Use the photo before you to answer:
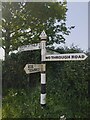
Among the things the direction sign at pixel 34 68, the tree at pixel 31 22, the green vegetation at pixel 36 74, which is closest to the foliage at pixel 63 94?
the green vegetation at pixel 36 74

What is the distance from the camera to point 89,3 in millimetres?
4949

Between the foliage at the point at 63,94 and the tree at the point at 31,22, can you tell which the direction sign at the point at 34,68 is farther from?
the tree at the point at 31,22

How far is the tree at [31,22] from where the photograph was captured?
17.3 feet

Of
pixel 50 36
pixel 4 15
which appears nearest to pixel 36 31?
pixel 50 36

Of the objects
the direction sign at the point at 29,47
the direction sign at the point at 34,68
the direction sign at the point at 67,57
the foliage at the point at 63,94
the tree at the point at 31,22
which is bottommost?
the foliage at the point at 63,94

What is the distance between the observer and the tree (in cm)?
526

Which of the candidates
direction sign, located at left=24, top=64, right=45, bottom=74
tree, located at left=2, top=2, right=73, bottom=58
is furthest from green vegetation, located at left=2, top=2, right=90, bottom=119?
direction sign, located at left=24, top=64, right=45, bottom=74

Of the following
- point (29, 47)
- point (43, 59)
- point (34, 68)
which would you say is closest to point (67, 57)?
point (43, 59)

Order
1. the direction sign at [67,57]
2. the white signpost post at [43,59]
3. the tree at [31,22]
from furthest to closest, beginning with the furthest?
the tree at [31,22]
the white signpost post at [43,59]
the direction sign at [67,57]

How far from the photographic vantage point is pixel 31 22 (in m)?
5.38

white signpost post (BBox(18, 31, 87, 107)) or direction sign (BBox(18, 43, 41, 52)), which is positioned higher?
direction sign (BBox(18, 43, 41, 52))

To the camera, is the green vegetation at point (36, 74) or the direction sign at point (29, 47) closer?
the green vegetation at point (36, 74)

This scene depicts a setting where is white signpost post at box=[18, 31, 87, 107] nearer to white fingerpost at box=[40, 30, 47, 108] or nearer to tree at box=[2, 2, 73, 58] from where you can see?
white fingerpost at box=[40, 30, 47, 108]

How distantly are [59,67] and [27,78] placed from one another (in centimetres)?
69
